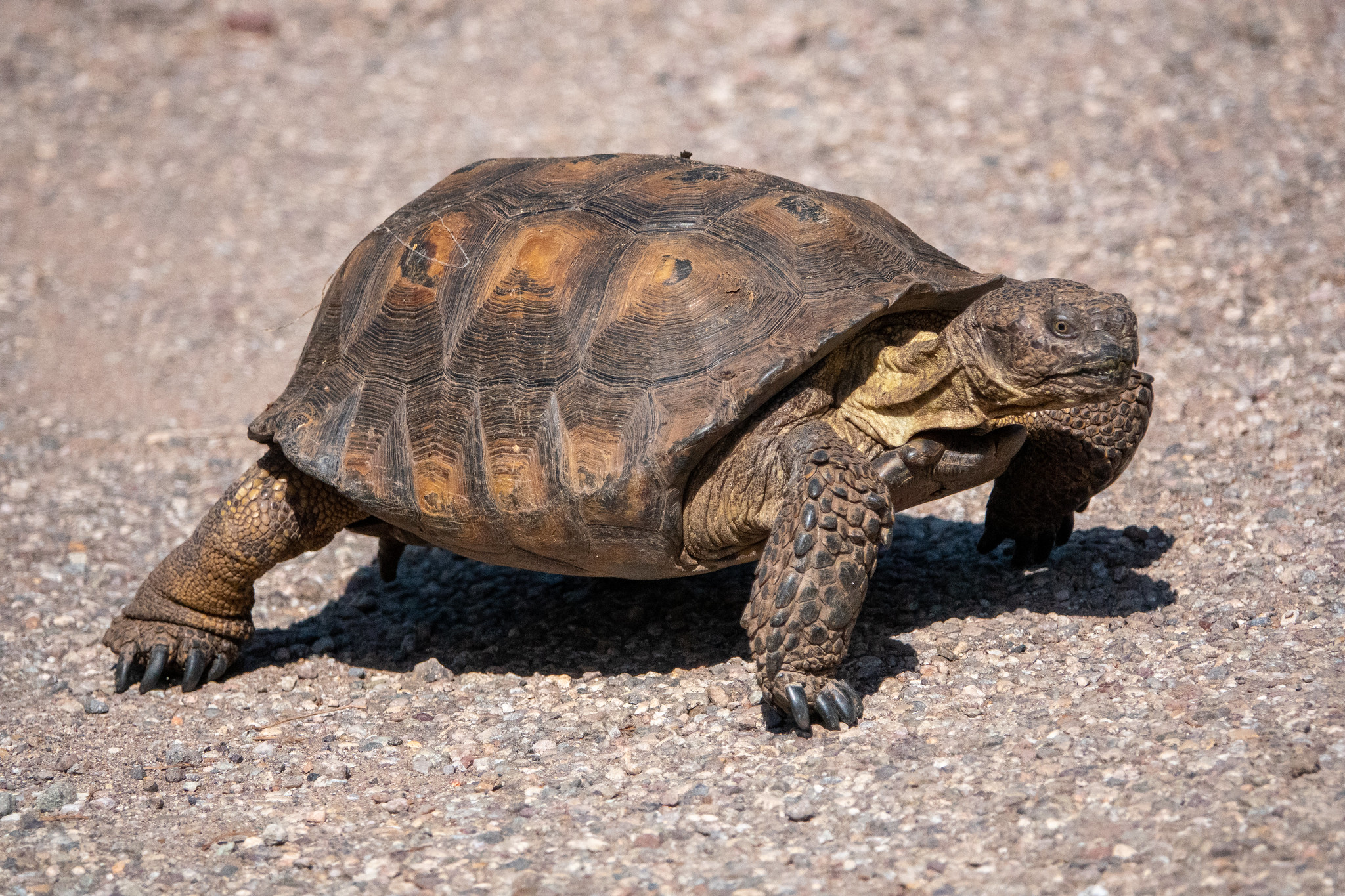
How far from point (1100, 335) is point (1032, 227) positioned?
13.9 ft

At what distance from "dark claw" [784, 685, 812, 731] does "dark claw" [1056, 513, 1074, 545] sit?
5.05 feet

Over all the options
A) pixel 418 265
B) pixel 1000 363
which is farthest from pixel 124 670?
pixel 1000 363

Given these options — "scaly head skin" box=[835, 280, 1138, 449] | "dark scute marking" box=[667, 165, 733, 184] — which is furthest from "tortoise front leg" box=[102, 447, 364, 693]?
"scaly head skin" box=[835, 280, 1138, 449]

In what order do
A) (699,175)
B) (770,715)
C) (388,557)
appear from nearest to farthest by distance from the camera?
(770,715)
(699,175)
(388,557)

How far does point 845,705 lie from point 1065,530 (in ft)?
4.92

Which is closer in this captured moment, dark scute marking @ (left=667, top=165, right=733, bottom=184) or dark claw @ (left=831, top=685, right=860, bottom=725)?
dark claw @ (left=831, top=685, right=860, bottom=725)

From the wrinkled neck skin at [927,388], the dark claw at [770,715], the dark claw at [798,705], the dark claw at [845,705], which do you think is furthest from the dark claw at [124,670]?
the wrinkled neck skin at [927,388]

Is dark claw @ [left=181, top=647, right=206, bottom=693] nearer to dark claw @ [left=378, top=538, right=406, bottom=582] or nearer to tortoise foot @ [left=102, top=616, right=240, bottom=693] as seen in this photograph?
tortoise foot @ [left=102, top=616, right=240, bottom=693]

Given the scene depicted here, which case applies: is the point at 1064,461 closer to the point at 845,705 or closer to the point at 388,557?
the point at 845,705

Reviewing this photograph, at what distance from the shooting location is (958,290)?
3820 millimetres

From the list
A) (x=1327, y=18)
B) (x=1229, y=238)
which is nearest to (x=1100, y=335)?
(x=1229, y=238)

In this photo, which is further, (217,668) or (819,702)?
(217,668)

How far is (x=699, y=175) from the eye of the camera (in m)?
4.04

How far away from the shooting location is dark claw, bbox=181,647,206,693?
439cm
